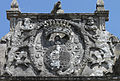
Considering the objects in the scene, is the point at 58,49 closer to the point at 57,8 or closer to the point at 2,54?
the point at 57,8

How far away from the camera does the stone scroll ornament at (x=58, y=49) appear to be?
22734mm

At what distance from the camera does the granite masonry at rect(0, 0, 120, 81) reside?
2267cm

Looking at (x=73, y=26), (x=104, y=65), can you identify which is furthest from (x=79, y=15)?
(x=104, y=65)

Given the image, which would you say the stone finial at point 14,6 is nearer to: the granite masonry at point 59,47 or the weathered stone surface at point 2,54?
the granite masonry at point 59,47

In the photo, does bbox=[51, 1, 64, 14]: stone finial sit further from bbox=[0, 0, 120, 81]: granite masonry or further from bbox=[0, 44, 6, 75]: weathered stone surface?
bbox=[0, 44, 6, 75]: weathered stone surface

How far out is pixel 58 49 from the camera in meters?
23.1

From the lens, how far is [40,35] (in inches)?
923

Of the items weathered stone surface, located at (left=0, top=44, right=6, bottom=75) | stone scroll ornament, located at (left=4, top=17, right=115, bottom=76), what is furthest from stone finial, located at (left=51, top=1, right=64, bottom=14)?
weathered stone surface, located at (left=0, top=44, right=6, bottom=75)

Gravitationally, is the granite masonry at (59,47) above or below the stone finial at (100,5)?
below

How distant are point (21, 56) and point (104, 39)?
3.45 meters

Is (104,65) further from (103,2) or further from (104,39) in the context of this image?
(103,2)

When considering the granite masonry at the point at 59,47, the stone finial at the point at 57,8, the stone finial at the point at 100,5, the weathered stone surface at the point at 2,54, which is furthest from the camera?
the stone finial at the point at 57,8

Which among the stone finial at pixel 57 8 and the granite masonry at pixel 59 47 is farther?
the stone finial at pixel 57 8

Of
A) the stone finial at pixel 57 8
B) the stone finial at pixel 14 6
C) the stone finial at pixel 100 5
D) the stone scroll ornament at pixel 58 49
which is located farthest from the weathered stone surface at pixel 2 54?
the stone finial at pixel 100 5
